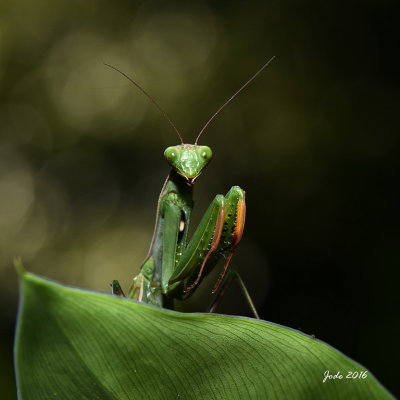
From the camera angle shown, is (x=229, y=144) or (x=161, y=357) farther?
(x=229, y=144)

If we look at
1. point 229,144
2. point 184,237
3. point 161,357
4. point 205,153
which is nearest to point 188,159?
point 205,153

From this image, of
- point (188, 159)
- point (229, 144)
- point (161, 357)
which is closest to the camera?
point (161, 357)

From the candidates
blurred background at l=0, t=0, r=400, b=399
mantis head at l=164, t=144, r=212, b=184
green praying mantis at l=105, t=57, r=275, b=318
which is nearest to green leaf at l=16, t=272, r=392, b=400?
green praying mantis at l=105, t=57, r=275, b=318

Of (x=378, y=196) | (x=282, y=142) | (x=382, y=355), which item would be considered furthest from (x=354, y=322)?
A: (x=282, y=142)

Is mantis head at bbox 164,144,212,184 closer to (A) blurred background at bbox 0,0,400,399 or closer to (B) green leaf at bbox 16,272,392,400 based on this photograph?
(B) green leaf at bbox 16,272,392,400

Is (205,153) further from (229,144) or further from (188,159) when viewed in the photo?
(229,144)

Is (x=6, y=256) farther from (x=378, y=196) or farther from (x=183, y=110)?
(x=378, y=196)

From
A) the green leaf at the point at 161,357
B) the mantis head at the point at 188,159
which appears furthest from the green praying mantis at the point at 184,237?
the green leaf at the point at 161,357
